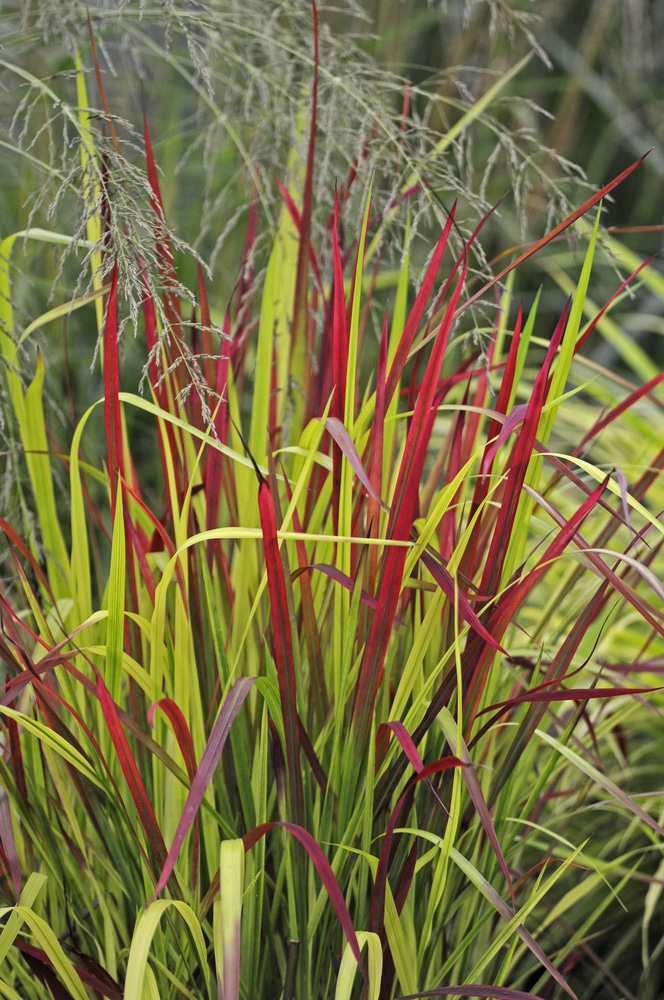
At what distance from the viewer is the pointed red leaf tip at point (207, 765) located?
0.36m

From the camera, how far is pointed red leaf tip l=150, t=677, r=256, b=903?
0.36 meters

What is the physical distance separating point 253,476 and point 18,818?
0.81 feet

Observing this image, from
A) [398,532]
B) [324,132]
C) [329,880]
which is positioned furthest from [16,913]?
[324,132]

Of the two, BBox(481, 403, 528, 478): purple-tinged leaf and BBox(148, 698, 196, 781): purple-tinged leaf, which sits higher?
BBox(481, 403, 528, 478): purple-tinged leaf

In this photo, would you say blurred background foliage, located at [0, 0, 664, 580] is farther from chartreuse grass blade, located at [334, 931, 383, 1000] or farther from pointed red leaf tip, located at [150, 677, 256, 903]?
chartreuse grass blade, located at [334, 931, 383, 1000]

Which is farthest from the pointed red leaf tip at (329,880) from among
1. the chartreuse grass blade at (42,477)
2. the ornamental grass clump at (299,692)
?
the chartreuse grass blade at (42,477)

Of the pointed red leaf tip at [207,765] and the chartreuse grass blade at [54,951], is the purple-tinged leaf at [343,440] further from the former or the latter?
the chartreuse grass blade at [54,951]

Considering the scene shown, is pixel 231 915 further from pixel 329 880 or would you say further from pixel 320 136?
pixel 320 136

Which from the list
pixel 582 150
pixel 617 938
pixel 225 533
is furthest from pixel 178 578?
pixel 582 150

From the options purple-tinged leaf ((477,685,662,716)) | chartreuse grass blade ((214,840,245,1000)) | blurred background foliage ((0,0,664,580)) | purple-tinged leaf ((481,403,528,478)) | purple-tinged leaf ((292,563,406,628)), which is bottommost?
chartreuse grass blade ((214,840,245,1000))

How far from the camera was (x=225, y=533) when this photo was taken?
416mm

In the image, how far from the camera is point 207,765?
0.38 m

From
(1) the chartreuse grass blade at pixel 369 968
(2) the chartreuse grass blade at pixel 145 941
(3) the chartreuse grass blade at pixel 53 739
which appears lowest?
(1) the chartreuse grass blade at pixel 369 968

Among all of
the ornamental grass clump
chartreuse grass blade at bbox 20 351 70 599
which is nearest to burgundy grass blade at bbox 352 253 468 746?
the ornamental grass clump
